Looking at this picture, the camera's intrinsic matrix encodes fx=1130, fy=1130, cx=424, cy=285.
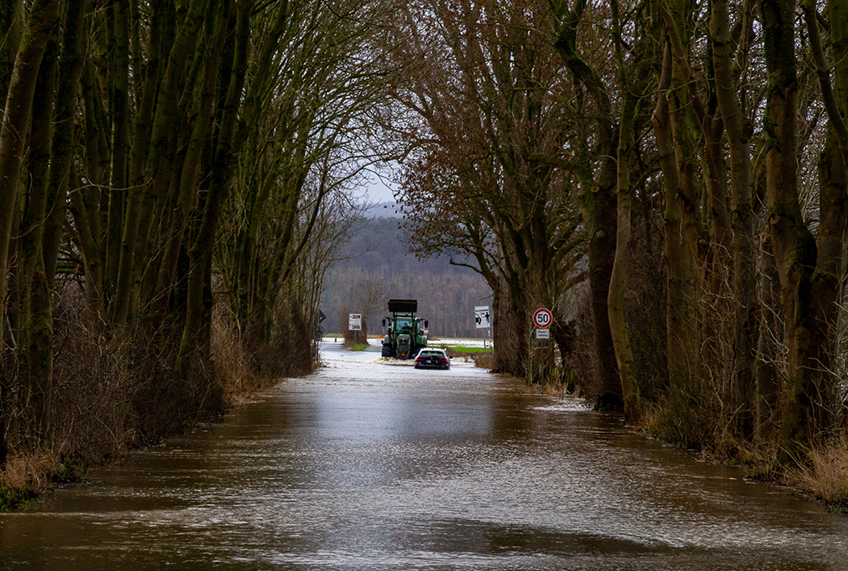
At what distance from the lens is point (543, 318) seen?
33.2m

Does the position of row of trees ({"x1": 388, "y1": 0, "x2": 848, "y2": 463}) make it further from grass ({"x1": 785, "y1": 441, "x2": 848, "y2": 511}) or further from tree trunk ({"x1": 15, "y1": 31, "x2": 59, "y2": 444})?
tree trunk ({"x1": 15, "y1": 31, "x2": 59, "y2": 444})

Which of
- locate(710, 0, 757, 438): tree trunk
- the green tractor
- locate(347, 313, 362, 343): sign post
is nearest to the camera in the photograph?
locate(710, 0, 757, 438): tree trunk

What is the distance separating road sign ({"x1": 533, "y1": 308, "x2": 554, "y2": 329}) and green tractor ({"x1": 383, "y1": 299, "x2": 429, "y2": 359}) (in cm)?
4522

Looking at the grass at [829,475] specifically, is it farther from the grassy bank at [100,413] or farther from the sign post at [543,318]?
the sign post at [543,318]

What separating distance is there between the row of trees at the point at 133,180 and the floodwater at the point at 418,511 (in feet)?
4.23

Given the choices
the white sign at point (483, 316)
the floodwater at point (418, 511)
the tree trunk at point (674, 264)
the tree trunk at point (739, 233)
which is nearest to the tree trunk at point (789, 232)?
the floodwater at point (418, 511)

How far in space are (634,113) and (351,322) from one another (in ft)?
340

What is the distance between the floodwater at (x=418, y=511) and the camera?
7.98m

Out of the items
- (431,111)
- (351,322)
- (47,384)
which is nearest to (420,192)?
(431,111)

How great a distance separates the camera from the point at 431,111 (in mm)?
41562

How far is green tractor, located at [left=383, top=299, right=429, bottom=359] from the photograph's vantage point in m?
79.0

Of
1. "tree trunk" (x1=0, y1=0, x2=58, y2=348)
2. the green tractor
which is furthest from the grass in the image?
the green tractor

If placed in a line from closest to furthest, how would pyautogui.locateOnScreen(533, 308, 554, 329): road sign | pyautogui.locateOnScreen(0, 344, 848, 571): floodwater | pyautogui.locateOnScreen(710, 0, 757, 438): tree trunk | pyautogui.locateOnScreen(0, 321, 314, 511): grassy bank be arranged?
pyautogui.locateOnScreen(0, 344, 848, 571): floodwater → pyautogui.locateOnScreen(0, 321, 314, 511): grassy bank → pyautogui.locateOnScreen(710, 0, 757, 438): tree trunk → pyautogui.locateOnScreen(533, 308, 554, 329): road sign

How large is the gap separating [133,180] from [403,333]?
63490 millimetres
